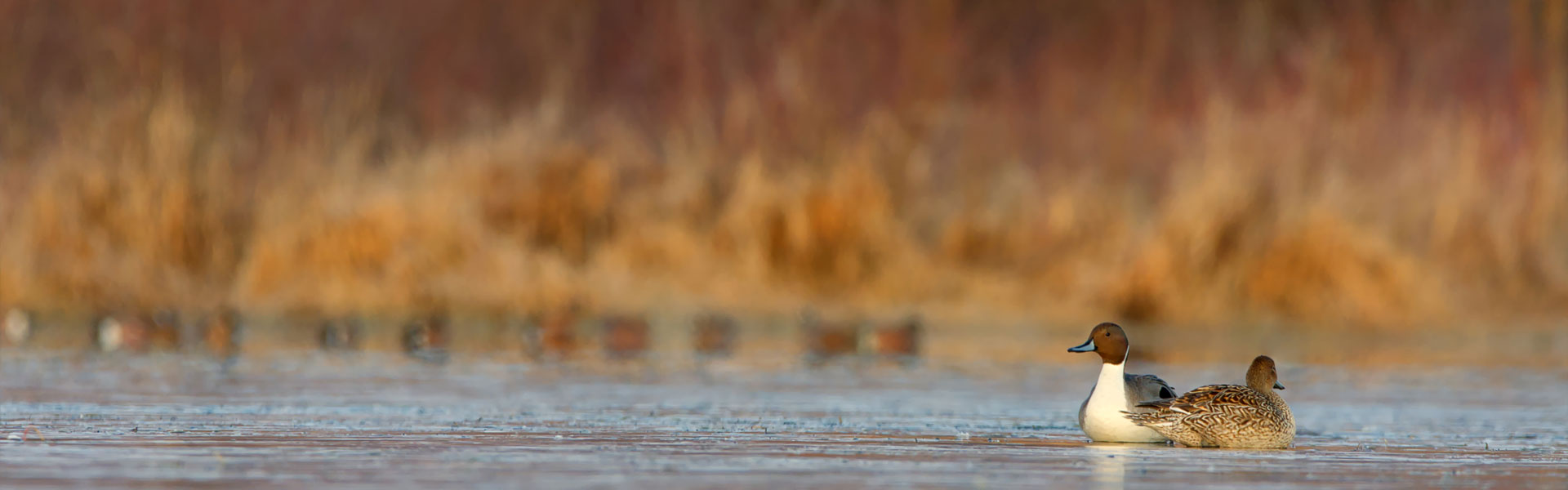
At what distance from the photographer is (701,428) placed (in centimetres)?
1159

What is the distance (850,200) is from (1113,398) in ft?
49.2

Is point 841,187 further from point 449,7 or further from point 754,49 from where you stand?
point 449,7

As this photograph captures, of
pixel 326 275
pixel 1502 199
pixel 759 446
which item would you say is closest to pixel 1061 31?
pixel 1502 199

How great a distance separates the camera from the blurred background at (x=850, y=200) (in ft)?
79.4

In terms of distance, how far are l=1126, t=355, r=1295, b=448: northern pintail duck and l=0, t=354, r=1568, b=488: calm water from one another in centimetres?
10

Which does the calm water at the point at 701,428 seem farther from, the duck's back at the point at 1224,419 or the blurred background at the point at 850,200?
the blurred background at the point at 850,200

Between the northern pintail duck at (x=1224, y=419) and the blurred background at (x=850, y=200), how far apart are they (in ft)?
26.1

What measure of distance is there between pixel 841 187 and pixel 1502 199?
25.3 feet

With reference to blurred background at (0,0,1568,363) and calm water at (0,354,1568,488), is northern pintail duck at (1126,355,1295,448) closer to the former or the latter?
calm water at (0,354,1568,488)

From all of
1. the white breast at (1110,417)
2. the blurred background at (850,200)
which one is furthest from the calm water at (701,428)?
the blurred background at (850,200)

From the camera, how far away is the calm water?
9070 mm

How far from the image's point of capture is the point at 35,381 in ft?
48.6

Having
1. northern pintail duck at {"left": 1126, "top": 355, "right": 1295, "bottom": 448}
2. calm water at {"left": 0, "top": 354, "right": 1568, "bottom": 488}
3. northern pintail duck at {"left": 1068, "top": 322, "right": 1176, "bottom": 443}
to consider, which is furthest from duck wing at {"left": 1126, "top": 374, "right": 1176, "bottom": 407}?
calm water at {"left": 0, "top": 354, "right": 1568, "bottom": 488}

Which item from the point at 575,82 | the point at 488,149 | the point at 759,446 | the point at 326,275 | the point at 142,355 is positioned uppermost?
the point at 575,82
